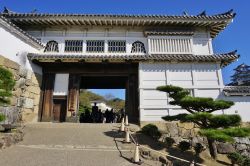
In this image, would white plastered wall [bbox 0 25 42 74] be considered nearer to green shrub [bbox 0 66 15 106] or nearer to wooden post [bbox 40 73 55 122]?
wooden post [bbox 40 73 55 122]

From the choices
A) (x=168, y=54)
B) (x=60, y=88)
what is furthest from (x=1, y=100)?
(x=168, y=54)

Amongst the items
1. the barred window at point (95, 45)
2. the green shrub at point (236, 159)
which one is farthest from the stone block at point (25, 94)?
the green shrub at point (236, 159)

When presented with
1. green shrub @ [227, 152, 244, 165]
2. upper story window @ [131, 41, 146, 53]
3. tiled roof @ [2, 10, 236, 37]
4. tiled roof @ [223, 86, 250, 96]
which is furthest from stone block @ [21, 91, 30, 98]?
tiled roof @ [223, 86, 250, 96]

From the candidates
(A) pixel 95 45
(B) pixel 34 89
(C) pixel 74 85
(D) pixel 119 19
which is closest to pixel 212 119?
(C) pixel 74 85

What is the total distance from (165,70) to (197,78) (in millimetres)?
2364

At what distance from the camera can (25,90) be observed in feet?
48.3

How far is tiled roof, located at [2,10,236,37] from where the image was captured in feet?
54.9

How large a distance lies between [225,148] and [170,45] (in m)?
8.37

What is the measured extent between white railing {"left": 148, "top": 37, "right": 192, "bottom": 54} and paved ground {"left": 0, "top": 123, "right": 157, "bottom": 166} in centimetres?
717

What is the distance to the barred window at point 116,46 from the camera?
57.1 ft

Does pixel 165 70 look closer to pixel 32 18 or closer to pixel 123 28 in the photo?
pixel 123 28

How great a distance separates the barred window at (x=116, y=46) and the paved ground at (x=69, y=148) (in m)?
6.57

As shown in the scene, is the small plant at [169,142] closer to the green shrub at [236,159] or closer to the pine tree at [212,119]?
the pine tree at [212,119]

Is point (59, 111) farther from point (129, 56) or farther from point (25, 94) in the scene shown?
point (129, 56)
